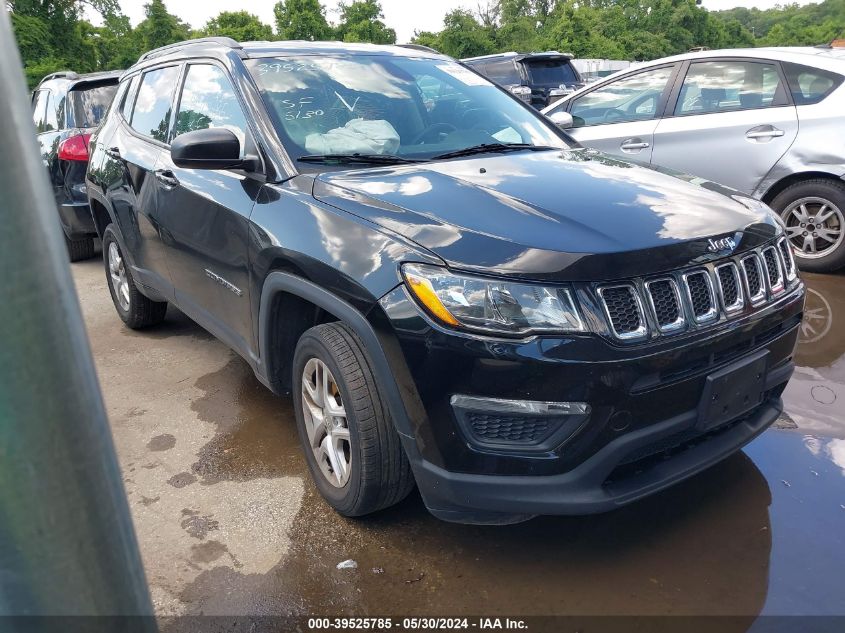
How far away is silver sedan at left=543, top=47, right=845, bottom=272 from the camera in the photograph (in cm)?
510

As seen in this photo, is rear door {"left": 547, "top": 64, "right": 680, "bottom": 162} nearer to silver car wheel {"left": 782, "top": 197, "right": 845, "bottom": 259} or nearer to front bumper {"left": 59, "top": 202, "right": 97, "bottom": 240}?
silver car wheel {"left": 782, "top": 197, "right": 845, "bottom": 259}

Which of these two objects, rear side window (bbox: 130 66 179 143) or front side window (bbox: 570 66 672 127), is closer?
rear side window (bbox: 130 66 179 143)

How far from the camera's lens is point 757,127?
535 centimetres

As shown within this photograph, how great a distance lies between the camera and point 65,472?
890 millimetres

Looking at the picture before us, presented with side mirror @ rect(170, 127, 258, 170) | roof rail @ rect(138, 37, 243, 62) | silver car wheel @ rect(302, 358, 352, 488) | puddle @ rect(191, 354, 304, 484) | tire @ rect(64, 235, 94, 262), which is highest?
roof rail @ rect(138, 37, 243, 62)

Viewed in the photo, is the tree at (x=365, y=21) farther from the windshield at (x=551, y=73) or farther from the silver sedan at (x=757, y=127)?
the silver sedan at (x=757, y=127)

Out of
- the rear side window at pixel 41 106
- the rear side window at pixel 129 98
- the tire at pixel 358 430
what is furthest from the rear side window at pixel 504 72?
the tire at pixel 358 430

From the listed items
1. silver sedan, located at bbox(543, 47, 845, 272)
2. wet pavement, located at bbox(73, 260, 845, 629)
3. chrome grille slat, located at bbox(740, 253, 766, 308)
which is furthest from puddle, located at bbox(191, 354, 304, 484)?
silver sedan, located at bbox(543, 47, 845, 272)

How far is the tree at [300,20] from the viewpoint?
37.7 m

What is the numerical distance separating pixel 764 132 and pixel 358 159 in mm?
3838

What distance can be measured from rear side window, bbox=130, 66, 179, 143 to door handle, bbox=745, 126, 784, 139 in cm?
418

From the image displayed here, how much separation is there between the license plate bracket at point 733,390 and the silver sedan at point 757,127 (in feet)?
9.57

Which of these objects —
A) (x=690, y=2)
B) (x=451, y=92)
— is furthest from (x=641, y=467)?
(x=690, y=2)

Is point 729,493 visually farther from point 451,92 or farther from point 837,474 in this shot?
point 451,92
